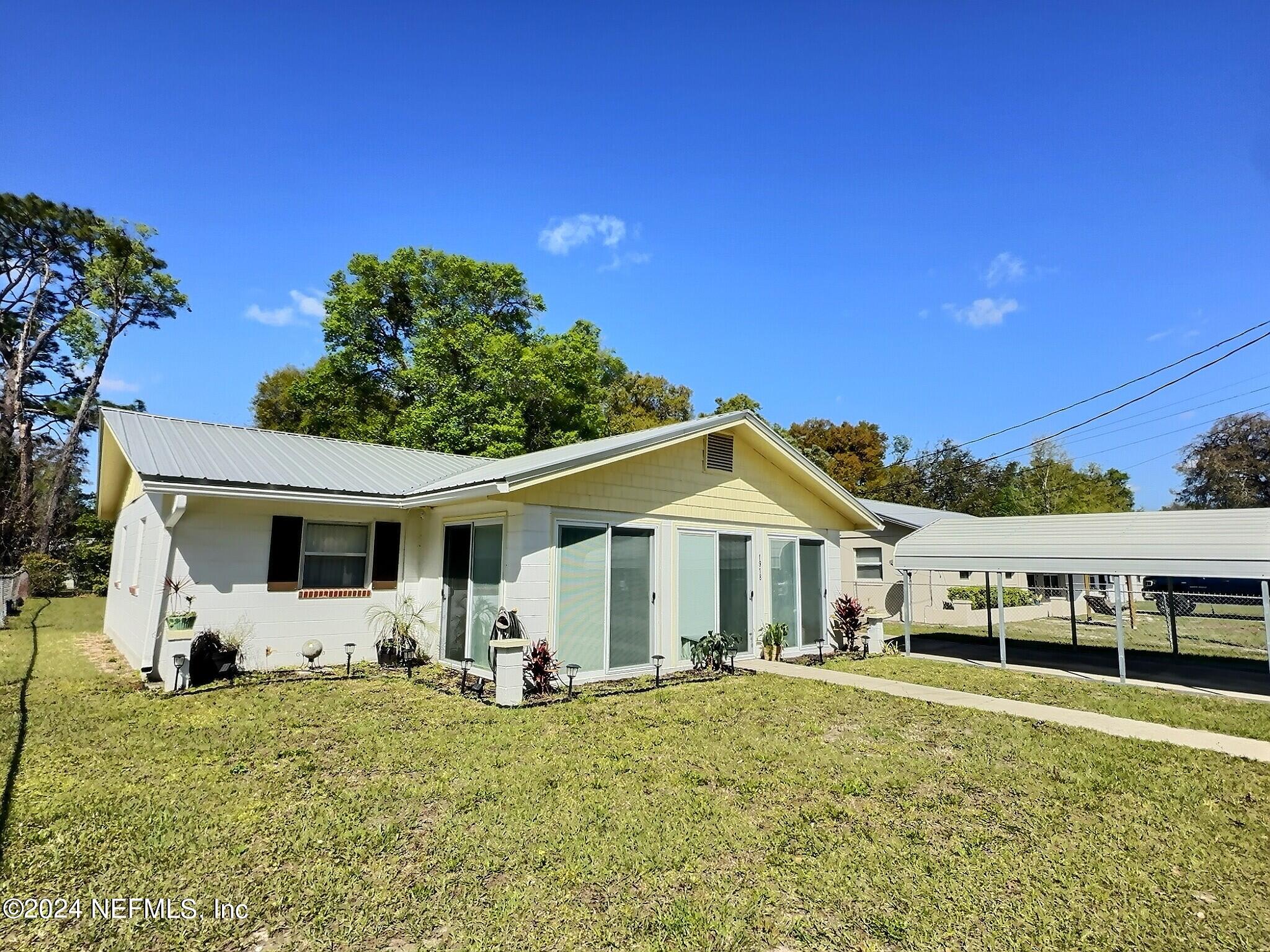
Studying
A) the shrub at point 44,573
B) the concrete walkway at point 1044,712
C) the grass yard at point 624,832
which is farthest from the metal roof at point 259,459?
the shrub at point 44,573

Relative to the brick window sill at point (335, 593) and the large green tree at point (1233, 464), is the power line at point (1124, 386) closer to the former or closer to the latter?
the brick window sill at point (335, 593)

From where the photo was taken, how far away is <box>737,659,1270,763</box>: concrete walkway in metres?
6.29

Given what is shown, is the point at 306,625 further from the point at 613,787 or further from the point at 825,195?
the point at 825,195

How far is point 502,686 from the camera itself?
735 centimetres

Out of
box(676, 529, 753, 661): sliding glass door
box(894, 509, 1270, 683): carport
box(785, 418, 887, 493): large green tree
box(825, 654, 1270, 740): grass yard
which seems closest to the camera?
box(825, 654, 1270, 740): grass yard

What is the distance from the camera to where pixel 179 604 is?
8.44m

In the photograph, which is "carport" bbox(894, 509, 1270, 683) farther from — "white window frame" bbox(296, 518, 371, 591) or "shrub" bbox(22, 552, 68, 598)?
"shrub" bbox(22, 552, 68, 598)

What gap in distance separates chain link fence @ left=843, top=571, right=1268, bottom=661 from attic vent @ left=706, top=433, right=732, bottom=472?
790cm

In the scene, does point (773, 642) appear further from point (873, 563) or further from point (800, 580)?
point (873, 563)

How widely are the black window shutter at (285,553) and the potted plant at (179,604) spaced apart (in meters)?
1.00

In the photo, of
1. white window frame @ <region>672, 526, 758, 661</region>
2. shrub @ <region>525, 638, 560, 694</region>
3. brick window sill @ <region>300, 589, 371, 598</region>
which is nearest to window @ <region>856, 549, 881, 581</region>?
white window frame @ <region>672, 526, 758, 661</region>

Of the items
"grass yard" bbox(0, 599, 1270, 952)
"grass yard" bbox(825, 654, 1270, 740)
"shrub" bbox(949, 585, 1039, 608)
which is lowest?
"grass yard" bbox(825, 654, 1270, 740)

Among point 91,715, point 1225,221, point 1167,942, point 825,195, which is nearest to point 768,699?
point 1167,942

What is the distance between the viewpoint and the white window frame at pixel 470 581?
866 cm
